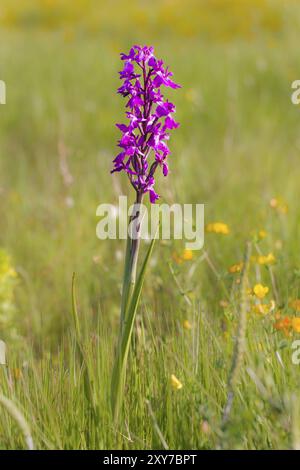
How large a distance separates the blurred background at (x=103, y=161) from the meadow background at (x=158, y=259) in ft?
0.05

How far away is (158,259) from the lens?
9.81 feet

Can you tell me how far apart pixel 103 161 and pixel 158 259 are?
212 centimetres

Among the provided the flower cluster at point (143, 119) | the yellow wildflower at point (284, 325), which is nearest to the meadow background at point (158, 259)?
the yellow wildflower at point (284, 325)

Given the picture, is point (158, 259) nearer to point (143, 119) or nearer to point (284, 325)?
point (284, 325)

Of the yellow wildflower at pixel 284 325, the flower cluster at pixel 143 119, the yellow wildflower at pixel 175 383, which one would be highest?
the flower cluster at pixel 143 119

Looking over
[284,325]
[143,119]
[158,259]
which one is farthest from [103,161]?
[143,119]

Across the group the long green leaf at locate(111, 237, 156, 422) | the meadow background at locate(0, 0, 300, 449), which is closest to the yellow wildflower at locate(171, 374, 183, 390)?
the meadow background at locate(0, 0, 300, 449)

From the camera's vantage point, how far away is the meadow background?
1607 millimetres

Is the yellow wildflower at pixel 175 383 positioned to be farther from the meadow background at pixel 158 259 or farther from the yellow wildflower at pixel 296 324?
the yellow wildflower at pixel 296 324

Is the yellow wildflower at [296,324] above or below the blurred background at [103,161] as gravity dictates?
below

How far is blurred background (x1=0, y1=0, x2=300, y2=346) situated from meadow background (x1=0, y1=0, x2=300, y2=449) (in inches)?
0.6

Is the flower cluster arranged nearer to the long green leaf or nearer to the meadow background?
the long green leaf

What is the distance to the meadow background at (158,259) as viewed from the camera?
161 cm
